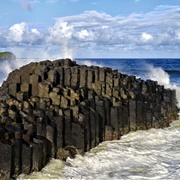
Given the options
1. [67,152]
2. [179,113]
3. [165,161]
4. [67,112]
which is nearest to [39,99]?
[67,112]

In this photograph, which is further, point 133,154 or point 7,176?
point 133,154

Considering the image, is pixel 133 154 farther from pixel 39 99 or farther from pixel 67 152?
pixel 39 99

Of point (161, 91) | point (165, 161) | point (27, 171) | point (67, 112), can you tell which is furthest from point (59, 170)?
point (161, 91)

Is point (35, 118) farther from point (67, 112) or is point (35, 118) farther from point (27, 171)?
point (27, 171)

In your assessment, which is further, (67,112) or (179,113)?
(179,113)

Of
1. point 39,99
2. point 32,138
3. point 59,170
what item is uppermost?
point 39,99

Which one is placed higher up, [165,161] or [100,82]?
[100,82]

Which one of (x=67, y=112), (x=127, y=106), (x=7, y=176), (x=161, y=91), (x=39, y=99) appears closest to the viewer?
(x=7, y=176)

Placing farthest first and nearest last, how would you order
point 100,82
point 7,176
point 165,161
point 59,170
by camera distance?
point 100,82, point 165,161, point 59,170, point 7,176

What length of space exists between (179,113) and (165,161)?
21.5ft

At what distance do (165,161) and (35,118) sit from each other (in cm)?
318

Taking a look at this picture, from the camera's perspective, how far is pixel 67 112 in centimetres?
827

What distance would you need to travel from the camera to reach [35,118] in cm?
779

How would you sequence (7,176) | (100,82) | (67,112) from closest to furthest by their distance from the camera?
1. (7,176)
2. (67,112)
3. (100,82)
